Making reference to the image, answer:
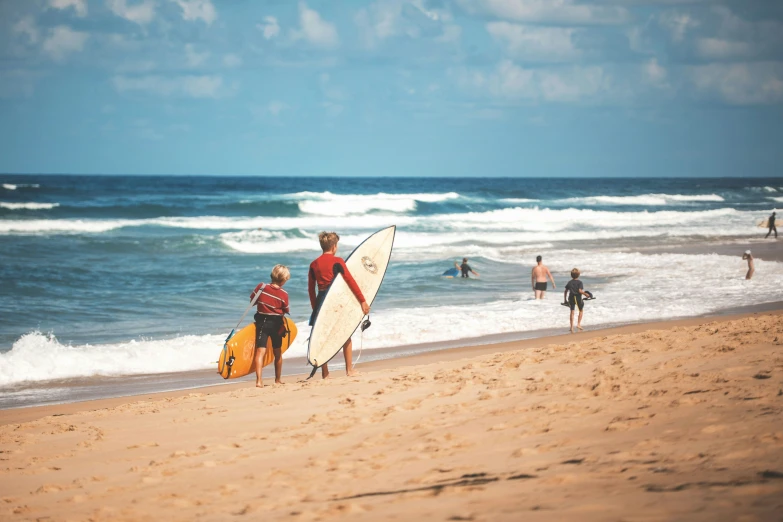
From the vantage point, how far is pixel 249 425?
577 cm

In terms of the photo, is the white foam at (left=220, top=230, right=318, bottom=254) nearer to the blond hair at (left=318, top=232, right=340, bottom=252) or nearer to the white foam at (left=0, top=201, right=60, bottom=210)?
the white foam at (left=0, top=201, right=60, bottom=210)

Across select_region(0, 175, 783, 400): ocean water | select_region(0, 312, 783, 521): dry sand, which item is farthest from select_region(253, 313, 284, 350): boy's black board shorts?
select_region(0, 175, 783, 400): ocean water

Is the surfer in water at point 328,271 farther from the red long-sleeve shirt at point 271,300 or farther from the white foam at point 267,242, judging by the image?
the white foam at point 267,242

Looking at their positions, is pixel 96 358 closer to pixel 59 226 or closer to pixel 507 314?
pixel 507 314

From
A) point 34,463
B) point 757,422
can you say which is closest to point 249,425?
point 34,463

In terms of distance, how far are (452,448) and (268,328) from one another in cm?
342

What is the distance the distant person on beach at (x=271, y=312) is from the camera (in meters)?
7.46

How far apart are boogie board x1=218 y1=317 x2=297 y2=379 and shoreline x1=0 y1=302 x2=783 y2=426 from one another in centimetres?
28

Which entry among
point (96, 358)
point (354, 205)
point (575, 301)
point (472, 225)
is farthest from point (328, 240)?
point (354, 205)

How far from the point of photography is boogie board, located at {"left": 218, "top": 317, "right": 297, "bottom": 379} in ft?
26.3

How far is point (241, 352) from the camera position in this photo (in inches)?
318

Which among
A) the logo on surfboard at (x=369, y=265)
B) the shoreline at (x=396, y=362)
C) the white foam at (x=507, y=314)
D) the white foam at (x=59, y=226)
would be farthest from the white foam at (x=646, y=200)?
the logo on surfboard at (x=369, y=265)

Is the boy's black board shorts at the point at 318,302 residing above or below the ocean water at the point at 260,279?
above

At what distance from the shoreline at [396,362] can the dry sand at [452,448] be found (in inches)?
45.1
